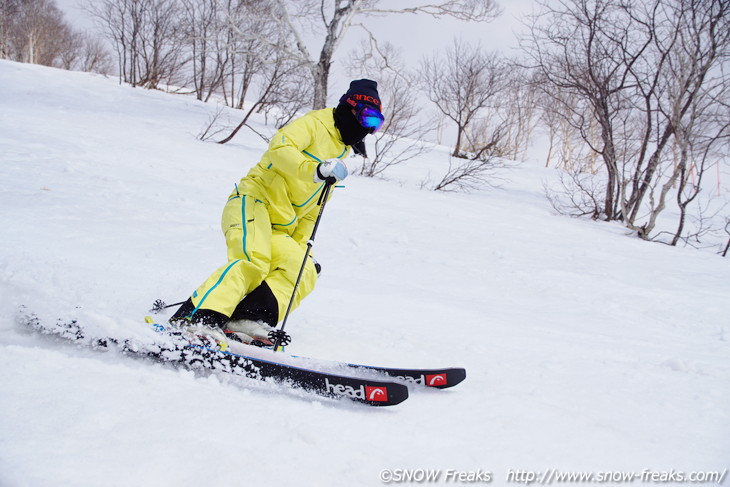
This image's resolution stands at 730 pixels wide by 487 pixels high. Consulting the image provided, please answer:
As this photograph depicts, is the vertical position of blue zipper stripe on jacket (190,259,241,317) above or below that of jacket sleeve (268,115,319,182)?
below

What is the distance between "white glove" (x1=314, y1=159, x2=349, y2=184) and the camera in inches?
87.4

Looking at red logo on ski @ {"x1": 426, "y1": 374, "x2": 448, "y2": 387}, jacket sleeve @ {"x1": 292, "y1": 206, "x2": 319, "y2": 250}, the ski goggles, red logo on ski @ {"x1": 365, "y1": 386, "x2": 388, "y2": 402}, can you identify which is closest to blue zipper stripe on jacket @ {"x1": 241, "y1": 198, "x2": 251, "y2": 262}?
jacket sleeve @ {"x1": 292, "y1": 206, "x2": 319, "y2": 250}

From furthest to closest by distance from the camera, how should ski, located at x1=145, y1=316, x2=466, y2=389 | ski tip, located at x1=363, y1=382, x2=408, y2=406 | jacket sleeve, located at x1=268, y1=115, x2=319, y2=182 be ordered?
jacket sleeve, located at x1=268, y1=115, x2=319, y2=182, ski, located at x1=145, y1=316, x2=466, y2=389, ski tip, located at x1=363, y1=382, x2=408, y2=406

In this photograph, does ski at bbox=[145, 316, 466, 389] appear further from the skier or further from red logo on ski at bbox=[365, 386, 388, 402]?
red logo on ski at bbox=[365, 386, 388, 402]

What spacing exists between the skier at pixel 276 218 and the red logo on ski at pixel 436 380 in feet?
2.70

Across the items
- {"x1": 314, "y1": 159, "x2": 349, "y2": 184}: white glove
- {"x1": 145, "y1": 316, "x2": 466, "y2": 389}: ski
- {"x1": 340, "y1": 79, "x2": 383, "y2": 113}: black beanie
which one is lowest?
{"x1": 145, "y1": 316, "x2": 466, "y2": 389}: ski

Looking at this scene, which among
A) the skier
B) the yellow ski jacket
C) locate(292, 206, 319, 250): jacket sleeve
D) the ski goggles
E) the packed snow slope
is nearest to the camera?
the packed snow slope

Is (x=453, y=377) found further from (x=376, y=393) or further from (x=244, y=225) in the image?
(x=244, y=225)

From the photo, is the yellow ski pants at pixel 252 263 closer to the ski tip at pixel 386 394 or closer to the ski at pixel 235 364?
the ski at pixel 235 364

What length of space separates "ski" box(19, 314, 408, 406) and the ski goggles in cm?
137

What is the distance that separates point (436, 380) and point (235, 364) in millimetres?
908

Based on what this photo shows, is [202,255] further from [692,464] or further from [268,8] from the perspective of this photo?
[268,8]

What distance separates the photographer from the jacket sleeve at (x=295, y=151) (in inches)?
89.4

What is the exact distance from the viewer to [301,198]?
2.56 metres
